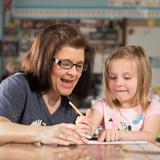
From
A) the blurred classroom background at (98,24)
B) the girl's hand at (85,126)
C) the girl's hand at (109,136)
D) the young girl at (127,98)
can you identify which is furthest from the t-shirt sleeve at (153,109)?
the blurred classroom background at (98,24)

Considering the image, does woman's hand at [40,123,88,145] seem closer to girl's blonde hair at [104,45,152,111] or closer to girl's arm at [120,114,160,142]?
girl's arm at [120,114,160,142]

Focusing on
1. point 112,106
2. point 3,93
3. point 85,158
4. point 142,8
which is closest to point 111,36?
point 142,8

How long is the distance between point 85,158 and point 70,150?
0.41 ft

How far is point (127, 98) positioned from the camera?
155cm

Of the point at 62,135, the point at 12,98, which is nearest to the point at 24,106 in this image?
the point at 12,98

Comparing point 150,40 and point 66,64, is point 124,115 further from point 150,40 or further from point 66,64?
point 150,40

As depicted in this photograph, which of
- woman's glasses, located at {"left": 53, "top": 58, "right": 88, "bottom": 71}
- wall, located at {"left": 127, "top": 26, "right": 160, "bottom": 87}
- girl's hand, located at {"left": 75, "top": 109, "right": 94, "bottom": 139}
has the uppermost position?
wall, located at {"left": 127, "top": 26, "right": 160, "bottom": 87}

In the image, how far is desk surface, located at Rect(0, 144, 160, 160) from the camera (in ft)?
2.92

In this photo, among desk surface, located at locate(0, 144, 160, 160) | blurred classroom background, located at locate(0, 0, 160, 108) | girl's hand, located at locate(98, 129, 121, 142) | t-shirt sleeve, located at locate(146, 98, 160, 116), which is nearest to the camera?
desk surface, located at locate(0, 144, 160, 160)

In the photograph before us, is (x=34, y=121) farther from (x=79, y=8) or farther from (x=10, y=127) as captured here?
(x=79, y=8)

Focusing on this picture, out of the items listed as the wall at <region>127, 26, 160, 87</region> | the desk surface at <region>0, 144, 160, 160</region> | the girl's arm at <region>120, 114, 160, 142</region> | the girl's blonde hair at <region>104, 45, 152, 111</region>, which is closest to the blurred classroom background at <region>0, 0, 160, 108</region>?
the wall at <region>127, 26, 160, 87</region>

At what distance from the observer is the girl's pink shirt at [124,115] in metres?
1.52

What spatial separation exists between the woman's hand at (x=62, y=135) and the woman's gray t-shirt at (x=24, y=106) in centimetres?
20

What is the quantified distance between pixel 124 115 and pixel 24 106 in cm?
43
